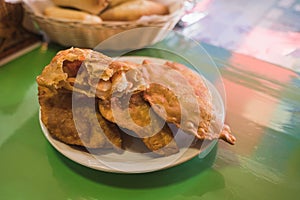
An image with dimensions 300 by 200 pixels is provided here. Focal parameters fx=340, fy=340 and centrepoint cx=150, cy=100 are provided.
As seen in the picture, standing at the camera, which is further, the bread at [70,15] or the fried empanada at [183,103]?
the bread at [70,15]

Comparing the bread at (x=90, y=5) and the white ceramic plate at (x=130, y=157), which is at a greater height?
the bread at (x=90, y=5)

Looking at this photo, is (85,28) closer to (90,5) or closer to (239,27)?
(90,5)

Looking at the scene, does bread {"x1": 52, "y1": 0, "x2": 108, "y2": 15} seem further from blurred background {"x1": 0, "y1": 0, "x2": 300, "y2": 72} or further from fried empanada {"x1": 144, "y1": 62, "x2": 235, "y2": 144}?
fried empanada {"x1": 144, "y1": 62, "x2": 235, "y2": 144}

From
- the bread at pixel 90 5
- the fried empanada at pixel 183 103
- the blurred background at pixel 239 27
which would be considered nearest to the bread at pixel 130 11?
the bread at pixel 90 5

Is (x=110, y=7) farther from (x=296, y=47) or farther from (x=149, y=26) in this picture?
(x=296, y=47)

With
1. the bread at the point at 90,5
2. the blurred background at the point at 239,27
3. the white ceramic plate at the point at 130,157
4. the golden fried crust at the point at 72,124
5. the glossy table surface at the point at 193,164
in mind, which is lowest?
the blurred background at the point at 239,27

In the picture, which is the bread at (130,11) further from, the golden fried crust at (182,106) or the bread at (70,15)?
the golden fried crust at (182,106)

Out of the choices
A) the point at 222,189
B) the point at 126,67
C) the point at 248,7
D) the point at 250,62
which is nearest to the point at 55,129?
the point at 126,67
